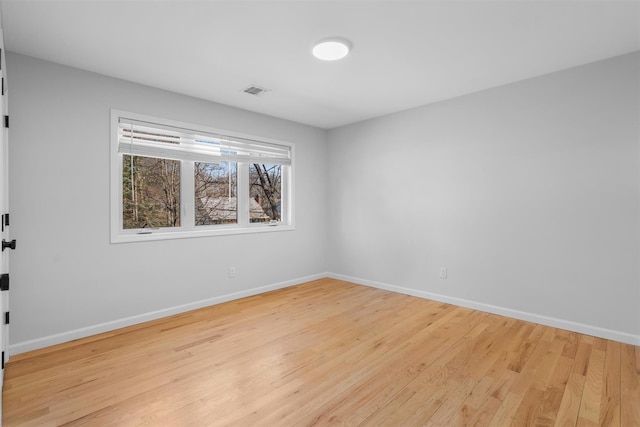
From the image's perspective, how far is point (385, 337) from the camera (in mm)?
2787

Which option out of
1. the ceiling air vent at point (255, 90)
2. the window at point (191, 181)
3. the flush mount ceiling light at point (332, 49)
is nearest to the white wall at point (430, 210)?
the window at point (191, 181)

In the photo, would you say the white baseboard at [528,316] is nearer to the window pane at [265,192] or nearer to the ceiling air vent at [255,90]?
the window pane at [265,192]

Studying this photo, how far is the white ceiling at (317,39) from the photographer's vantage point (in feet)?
6.64

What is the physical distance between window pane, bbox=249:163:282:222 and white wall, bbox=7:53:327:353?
2.59ft

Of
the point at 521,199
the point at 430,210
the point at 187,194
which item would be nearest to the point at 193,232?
the point at 187,194

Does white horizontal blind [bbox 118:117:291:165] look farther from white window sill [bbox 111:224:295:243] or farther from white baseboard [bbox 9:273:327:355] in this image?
white baseboard [bbox 9:273:327:355]

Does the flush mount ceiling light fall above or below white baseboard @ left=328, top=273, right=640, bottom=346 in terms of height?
above

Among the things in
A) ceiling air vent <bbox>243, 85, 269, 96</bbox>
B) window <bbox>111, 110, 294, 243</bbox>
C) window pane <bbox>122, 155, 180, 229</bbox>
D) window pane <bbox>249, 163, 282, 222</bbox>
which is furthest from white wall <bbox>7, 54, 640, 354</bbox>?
ceiling air vent <bbox>243, 85, 269, 96</bbox>

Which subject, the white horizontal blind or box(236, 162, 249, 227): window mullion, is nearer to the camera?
the white horizontal blind

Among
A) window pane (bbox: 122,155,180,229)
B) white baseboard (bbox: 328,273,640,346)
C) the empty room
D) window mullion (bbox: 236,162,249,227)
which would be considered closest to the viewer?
the empty room

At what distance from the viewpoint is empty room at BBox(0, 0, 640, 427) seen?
1.99m

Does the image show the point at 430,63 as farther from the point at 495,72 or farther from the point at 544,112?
the point at 544,112

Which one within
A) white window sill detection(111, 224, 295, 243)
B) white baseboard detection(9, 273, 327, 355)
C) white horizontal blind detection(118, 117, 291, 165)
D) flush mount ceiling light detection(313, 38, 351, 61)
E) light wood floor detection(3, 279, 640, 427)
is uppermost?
flush mount ceiling light detection(313, 38, 351, 61)

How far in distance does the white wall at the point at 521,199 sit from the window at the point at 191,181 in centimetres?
140
